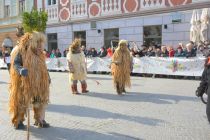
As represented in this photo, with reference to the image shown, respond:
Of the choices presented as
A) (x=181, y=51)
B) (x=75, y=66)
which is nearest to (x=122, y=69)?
(x=75, y=66)

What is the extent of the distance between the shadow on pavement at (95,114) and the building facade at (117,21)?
1098 centimetres

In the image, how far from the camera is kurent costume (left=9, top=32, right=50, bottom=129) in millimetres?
6219

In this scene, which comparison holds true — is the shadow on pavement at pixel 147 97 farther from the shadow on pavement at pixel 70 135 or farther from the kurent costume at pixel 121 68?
the shadow on pavement at pixel 70 135

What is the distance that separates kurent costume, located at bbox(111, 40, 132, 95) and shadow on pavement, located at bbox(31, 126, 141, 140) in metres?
4.24

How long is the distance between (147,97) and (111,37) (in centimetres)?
1256

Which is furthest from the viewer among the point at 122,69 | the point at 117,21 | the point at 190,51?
the point at 117,21

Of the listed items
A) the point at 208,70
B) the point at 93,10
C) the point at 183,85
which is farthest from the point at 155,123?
the point at 93,10

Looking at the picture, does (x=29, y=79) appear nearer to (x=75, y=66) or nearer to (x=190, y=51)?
(x=75, y=66)

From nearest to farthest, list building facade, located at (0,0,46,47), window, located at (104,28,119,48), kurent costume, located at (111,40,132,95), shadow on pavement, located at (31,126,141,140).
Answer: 1. shadow on pavement, located at (31,126,141,140)
2. kurent costume, located at (111,40,132,95)
3. window, located at (104,28,119,48)
4. building facade, located at (0,0,46,47)

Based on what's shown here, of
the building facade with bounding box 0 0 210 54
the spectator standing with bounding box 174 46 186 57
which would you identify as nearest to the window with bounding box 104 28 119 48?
the building facade with bounding box 0 0 210 54

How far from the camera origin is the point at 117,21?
21.5 m

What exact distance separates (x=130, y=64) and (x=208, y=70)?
205 inches

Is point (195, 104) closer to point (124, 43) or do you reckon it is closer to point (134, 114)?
point (134, 114)

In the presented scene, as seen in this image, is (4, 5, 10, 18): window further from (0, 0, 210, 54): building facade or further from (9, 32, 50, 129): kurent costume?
(9, 32, 50, 129): kurent costume
